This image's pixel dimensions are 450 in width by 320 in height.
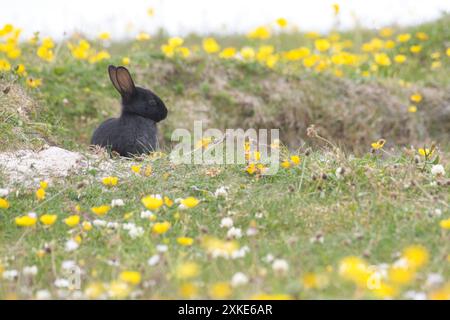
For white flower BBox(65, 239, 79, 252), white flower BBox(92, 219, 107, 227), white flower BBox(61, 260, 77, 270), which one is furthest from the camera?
white flower BBox(92, 219, 107, 227)

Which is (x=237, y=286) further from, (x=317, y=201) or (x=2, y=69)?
(x=2, y=69)

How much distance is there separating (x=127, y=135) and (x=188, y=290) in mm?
3569

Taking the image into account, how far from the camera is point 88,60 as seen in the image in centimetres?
893

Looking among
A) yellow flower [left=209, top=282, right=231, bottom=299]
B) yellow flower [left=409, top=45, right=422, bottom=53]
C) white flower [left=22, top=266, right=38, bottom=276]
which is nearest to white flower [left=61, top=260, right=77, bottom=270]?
white flower [left=22, top=266, right=38, bottom=276]

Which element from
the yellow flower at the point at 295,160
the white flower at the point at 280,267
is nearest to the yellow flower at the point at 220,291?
the white flower at the point at 280,267

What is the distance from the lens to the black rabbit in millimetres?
6691

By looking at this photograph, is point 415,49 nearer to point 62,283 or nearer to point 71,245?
point 71,245

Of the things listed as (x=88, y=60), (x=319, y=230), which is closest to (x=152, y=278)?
(x=319, y=230)

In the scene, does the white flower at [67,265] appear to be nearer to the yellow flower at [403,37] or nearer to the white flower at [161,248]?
the white flower at [161,248]

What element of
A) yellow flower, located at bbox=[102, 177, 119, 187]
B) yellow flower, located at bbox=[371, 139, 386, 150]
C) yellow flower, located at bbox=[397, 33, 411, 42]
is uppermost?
yellow flower, located at bbox=[397, 33, 411, 42]

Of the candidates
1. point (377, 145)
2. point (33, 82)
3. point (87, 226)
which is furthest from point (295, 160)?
point (33, 82)

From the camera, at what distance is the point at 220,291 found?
321cm

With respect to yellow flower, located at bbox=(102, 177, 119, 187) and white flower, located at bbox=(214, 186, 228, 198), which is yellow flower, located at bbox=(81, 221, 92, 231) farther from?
white flower, located at bbox=(214, 186, 228, 198)

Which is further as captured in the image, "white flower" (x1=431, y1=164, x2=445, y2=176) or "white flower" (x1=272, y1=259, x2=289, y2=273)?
"white flower" (x1=431, y1=164, x2=445, y2=176)
